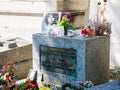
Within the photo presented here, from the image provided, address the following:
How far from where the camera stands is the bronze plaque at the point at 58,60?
5914 mm

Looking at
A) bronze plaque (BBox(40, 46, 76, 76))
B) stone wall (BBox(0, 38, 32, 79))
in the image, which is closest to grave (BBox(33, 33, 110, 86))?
bronze plaque (BBox(40, 46, 76, 76))

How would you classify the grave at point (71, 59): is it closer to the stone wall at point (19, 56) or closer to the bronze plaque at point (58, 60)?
the bronze plaque at point (58, 60)

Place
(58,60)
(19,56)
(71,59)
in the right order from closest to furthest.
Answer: (71,59)
(58,60)
(19,56)

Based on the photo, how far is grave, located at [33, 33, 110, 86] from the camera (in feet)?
18.9

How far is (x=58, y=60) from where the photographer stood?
612cm

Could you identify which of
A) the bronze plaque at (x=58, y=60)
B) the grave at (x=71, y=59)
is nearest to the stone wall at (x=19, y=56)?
the grave at (x=71, y=59)

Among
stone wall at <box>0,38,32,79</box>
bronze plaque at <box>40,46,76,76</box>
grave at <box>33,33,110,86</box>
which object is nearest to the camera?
grave at <box>33,33,110,86</box>

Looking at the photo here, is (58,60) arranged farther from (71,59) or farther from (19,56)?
(19,56)

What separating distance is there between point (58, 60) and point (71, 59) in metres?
0.31

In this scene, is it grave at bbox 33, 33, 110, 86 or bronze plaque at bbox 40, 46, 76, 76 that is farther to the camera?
bronze plaque at bbox 40, 46, 76, 76

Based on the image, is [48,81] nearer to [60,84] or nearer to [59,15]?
[60,84]

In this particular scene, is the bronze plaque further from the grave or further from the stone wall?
the stone wall

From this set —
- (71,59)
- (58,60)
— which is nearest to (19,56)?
(58,60)

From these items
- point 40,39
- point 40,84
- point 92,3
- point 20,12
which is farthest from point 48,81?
point 20,12
